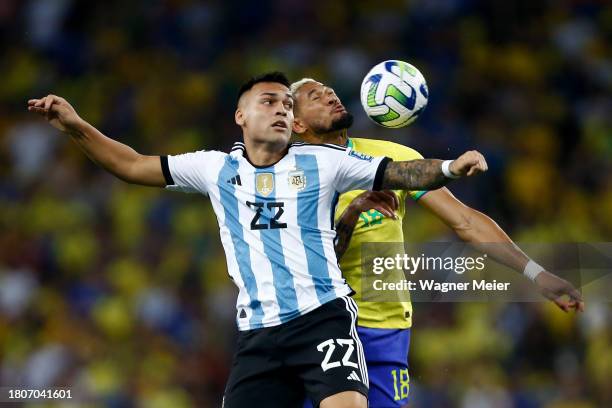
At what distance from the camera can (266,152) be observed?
4832mm

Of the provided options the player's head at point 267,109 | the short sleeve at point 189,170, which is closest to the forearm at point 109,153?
the short sleeve at point 189,170

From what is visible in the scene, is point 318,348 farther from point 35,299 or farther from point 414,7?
point 414,7

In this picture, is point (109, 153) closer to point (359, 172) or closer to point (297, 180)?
point (297, 180)

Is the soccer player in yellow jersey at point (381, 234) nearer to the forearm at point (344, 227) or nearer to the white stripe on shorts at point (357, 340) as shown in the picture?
the forearm at point (344, 227)

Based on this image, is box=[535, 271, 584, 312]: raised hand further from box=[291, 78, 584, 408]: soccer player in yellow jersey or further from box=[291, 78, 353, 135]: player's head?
box=[291, 78, 353, 135]: player's head

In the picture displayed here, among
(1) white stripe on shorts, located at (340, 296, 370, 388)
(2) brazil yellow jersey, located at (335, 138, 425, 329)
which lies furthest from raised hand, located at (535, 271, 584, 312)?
(1) white stripe on shorts, located at (340, 296, 370, 388)

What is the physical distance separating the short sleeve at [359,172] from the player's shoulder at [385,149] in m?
0.72

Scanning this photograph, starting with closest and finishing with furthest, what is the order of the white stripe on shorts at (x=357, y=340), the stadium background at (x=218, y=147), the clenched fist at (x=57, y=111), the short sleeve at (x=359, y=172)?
the white stripe on shorts at (x=357, y=340), the short sleeve at (x=359, y=172), the clenched fist at (x=57, y=111), the stadium background at (x=218, y=147)

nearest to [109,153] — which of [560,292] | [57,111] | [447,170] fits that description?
[57,111]

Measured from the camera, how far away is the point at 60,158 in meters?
11.1

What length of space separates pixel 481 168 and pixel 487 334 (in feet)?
15.0

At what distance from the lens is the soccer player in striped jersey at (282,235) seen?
451cm

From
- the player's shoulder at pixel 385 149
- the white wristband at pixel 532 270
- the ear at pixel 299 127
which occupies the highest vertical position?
the ear at pixel 299 127

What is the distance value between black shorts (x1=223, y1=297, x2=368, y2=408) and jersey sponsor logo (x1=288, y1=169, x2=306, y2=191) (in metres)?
0.50
